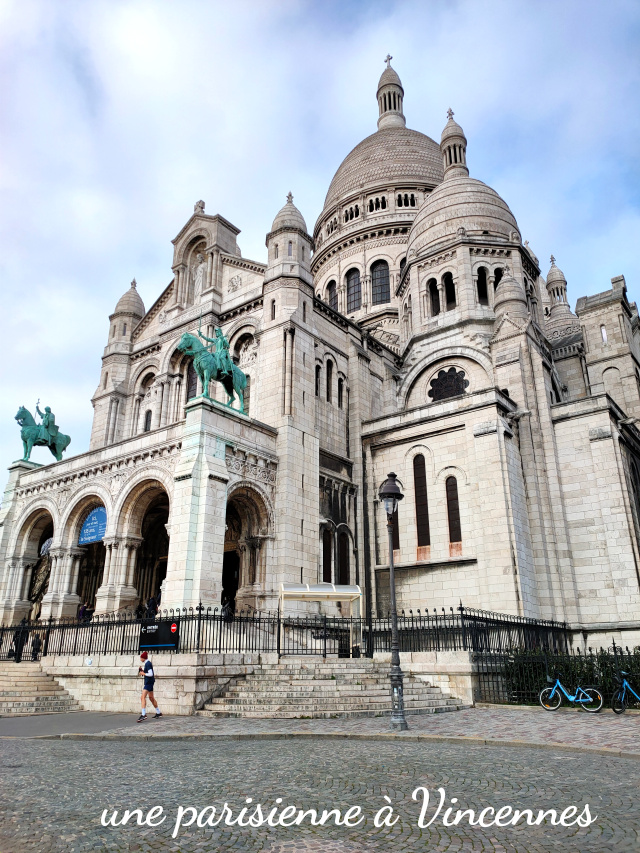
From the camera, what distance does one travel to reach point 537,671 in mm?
16547

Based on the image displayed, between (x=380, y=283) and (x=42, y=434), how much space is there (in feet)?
81.1

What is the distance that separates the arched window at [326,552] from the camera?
25.7 meters

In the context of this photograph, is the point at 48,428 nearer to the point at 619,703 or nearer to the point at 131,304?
the point at 131,304

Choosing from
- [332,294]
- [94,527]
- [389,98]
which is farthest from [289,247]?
[389,98]

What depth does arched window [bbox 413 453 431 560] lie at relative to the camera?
83.8 feet

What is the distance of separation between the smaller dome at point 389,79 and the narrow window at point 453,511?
4970 centimetres

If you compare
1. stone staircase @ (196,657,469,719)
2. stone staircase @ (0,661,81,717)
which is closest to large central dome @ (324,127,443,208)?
stone staircase @ (196,657,469,719)

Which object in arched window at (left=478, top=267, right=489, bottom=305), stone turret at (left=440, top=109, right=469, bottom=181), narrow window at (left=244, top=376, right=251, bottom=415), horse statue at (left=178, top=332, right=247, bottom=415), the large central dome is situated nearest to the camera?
horse statue at (left=178, top=332, right=247, bottom=415)

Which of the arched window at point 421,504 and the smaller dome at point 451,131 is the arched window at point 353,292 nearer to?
the smaller dome at point 451,131

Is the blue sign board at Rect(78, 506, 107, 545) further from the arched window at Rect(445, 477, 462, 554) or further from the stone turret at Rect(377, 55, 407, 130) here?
the stone turret at Rect(377, 55, 407, 130)

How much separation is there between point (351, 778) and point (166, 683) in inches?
383

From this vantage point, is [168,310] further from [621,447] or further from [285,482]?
[621,447]

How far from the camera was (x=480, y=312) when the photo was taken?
31781mm

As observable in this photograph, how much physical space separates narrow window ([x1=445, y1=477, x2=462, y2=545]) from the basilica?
0.21 ft
